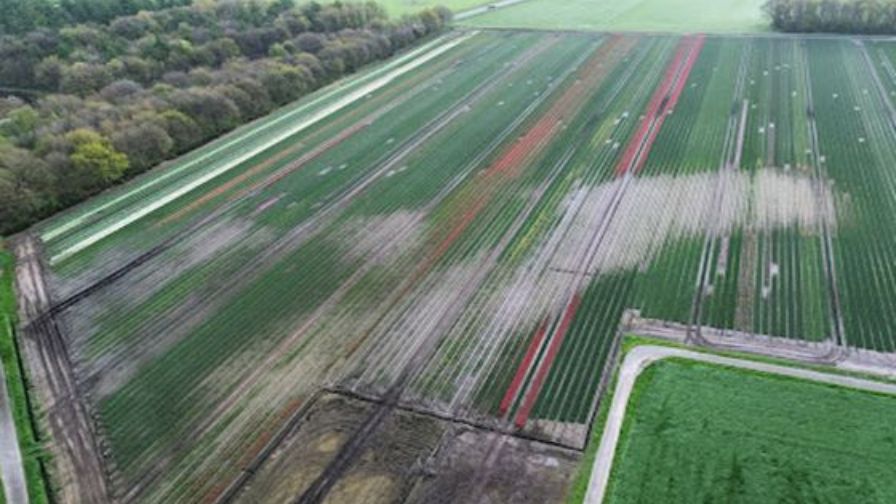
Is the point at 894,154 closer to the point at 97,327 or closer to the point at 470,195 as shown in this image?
the point at 470,195

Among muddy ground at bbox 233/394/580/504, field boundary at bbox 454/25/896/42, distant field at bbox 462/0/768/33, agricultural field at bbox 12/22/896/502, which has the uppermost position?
distant field at bbox 462/0/768/33

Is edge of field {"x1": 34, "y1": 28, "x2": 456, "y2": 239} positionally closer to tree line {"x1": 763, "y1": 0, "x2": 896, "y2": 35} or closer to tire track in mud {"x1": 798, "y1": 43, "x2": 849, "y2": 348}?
tree line {"x1": 763, "y1": 0, "x2": 896, "y2": 35}

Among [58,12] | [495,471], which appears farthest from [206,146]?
[495,471]

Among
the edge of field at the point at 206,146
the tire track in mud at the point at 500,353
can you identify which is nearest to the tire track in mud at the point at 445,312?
the tire track in mud at the point at 500,353

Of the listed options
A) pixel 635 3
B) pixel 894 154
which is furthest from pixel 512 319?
pixel 635 3

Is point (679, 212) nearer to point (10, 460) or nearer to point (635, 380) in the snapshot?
point (635, 380)

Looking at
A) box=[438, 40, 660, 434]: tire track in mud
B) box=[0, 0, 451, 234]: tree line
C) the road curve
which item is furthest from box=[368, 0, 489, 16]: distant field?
the road curve
